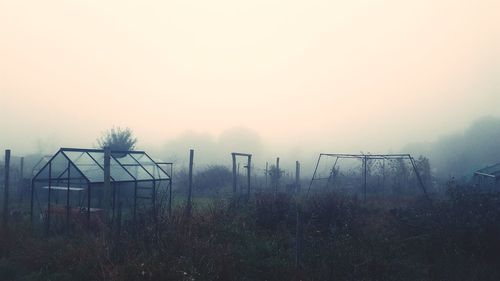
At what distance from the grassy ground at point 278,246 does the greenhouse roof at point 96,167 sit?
267 cm

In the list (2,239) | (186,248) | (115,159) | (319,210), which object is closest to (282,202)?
(319,210)

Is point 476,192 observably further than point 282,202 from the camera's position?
No

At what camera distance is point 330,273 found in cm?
945

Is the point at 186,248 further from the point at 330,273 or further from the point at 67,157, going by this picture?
the point at 67,157

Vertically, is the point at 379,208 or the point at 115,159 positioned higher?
the point at 115,159

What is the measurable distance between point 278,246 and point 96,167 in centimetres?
755

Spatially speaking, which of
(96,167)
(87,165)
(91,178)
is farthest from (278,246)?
(87,165)

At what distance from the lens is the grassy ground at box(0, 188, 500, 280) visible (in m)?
8.91

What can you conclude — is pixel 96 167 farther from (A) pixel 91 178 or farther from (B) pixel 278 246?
(B) pixel 278 246

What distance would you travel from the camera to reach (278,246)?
38.2 feet

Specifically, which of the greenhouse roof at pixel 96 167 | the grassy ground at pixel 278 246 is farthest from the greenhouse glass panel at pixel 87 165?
the grassy ground at pixel 278 246

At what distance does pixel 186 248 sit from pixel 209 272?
895 mm

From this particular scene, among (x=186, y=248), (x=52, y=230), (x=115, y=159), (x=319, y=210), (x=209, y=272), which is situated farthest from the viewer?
(x=115, y=159)

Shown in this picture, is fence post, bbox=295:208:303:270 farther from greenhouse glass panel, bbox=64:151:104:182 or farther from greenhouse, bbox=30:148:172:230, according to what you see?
greenhouse glass panel, bbox=64:151:104:182
